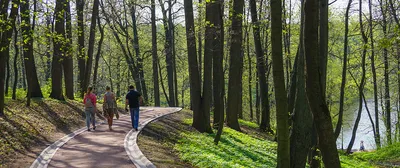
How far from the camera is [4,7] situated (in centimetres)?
1372

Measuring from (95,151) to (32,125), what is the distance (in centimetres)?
433

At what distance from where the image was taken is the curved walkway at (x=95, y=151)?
881 cm

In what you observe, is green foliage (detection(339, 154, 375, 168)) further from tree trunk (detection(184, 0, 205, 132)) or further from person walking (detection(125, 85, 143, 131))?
person walking (detection(125, 85, 143, 131))

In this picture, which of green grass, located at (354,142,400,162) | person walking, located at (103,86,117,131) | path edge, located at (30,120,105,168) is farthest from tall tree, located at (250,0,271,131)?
path edge, located at (30,120,105,168)

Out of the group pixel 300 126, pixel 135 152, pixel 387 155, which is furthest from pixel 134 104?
pixel 387 155

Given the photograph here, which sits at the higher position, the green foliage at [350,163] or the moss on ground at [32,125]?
the moss on ground at [32,125]

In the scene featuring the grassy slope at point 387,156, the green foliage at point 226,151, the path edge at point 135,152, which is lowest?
the grassy slope at point 387,156

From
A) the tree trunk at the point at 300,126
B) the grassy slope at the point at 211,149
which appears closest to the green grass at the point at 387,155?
the grassy slope at the point at 211,149

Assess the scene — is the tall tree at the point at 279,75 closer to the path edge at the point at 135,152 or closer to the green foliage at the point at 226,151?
the path edge at the point at 135,152

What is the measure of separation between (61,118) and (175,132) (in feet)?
15.9

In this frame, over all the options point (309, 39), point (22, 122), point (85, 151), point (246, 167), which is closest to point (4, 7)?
point (22, 122)

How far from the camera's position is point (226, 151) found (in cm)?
1300

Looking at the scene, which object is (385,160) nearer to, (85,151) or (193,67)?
(193,67)

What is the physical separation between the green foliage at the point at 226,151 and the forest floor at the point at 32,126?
4.10 m
